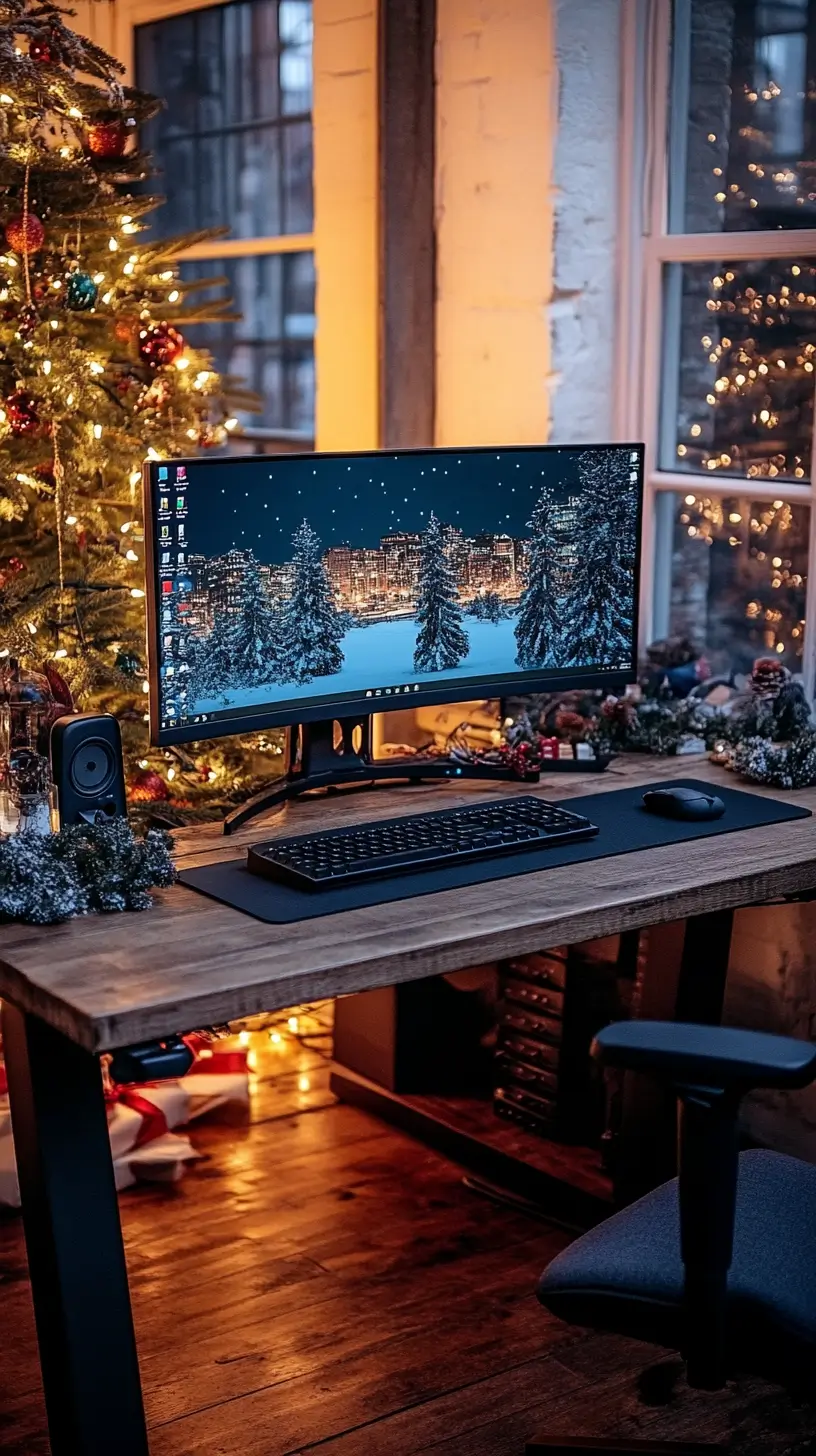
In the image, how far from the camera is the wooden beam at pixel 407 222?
3119 millimetres

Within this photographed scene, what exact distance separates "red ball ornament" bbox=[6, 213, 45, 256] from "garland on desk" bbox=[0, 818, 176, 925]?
1167 millimetres

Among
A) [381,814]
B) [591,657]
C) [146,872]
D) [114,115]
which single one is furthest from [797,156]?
[146,872]

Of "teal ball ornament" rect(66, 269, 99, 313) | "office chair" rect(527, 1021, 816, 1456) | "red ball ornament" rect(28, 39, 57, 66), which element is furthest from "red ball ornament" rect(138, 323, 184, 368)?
"office chair" rect(527, 1021, 816, 1456)

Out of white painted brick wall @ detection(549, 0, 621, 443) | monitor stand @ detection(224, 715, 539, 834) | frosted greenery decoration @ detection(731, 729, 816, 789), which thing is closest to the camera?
monitor stand @ detection(224, 715, 539, 834)

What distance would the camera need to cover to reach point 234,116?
4.44m

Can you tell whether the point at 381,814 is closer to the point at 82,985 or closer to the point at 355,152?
the point at 82,985

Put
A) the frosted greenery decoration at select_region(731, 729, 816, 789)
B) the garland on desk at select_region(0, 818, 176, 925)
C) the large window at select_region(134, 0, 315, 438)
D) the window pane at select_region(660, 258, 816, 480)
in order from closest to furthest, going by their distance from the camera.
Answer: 1. the garland on desk at select_region(0, 818, 176, 925)
2. the frosted greenery decoration at select_region(731, 729, 816, 789)
3. the window pane at select_region(660, 258, 816, 480)
4. the large window at select_region(134, 0, 315, 438)

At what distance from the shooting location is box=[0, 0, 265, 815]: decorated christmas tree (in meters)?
2.66

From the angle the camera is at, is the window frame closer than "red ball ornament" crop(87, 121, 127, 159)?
No

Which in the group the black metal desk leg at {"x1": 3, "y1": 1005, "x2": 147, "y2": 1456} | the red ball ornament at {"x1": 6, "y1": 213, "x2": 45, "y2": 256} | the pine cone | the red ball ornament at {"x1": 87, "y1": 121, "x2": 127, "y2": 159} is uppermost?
the red ball ornament at {"x1": 87, "y1": 121, "x2": 127, "y2": 159}

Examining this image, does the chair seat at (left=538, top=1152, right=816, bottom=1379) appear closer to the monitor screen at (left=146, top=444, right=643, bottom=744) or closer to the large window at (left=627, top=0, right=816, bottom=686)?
the monitor screen at (left=146, top=444, right=643, bottom=744)

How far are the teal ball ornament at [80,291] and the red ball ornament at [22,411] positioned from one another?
167 millimetres

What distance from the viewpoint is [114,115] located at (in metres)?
2.75

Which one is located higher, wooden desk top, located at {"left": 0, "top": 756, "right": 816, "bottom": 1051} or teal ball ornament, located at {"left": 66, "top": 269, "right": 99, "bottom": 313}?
teal ball ornament, located at {"left": 66, "top": 269, "right": 99, "bottom": 313}
